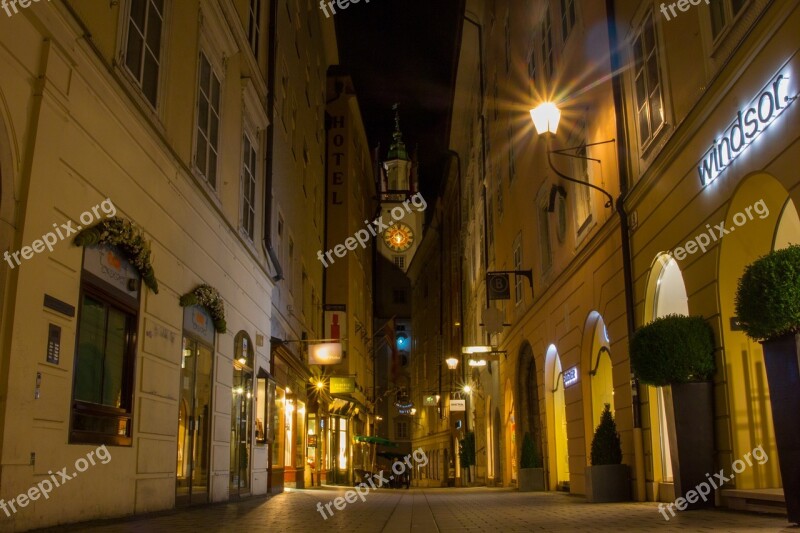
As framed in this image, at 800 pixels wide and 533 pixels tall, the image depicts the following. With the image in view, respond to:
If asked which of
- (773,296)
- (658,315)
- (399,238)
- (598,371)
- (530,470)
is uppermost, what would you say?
(399,238)

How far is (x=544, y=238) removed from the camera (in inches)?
770

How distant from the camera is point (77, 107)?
7.62 m

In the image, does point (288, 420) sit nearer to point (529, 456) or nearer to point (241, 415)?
point (529, 456)

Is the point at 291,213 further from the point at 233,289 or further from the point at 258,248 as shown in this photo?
the point at 233,289

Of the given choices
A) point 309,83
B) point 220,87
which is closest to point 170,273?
point 220,87

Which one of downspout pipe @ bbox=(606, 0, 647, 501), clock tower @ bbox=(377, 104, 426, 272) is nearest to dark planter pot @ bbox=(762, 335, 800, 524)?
downspout pipe @ bbox=(606, 0, 647, 501)

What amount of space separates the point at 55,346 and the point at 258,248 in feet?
34.2

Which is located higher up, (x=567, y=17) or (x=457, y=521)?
(x=567, y=17)

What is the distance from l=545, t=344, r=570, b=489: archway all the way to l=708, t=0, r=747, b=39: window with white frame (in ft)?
36.6

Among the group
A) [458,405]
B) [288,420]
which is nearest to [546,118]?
[288,420]

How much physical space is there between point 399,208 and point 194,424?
56.5 metres

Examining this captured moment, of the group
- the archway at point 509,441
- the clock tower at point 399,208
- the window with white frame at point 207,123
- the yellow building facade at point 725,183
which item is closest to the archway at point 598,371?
the yellow building facade at point 725,183

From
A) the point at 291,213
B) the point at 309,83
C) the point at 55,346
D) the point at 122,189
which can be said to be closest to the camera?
the point at 55,346

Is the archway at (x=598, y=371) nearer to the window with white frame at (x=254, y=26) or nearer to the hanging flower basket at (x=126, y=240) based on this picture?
the hanging flower basket at (x=126, y=240)
